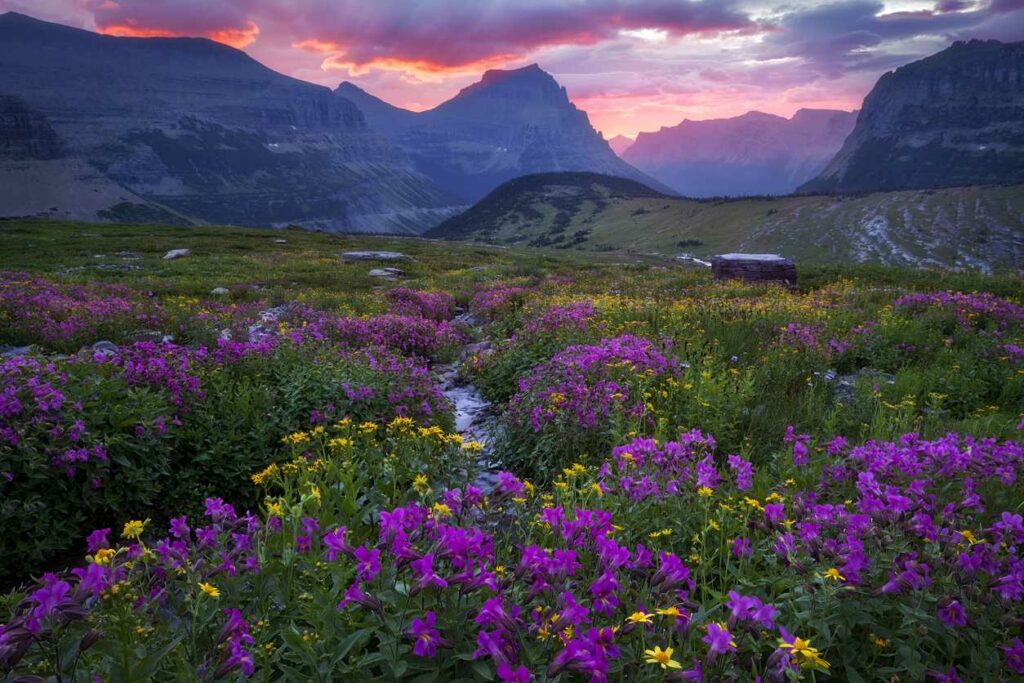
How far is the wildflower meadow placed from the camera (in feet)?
8.26

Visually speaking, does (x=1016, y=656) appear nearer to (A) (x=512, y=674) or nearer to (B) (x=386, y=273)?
(A) (x=512, y=674)

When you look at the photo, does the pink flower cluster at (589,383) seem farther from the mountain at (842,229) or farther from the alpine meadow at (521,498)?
the mountain at (842,229)

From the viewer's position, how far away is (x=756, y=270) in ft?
84.1

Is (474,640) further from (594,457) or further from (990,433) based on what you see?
(990,433)

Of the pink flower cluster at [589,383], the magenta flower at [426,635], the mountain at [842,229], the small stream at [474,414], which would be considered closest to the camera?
the magenta flower at [426,635]

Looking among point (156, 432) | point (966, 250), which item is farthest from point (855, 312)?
point (966, 250)

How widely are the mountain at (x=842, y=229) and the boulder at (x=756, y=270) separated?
8014cm

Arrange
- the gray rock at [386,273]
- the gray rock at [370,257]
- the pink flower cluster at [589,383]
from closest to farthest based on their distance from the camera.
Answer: the pink flower cluster at [589,383], the gray rock at [386,273], the gray rock at [370,257]

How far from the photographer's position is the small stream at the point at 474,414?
7.39 meters

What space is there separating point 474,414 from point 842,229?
146474mm

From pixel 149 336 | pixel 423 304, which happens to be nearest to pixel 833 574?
pixel 149 336

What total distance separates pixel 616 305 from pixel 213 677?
1219 centimetres

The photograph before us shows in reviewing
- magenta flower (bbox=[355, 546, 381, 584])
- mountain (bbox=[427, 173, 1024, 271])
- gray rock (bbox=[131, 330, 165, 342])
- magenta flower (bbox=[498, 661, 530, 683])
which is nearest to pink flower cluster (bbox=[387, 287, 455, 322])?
gray rock (bbox=[131, 330, 165, 342])

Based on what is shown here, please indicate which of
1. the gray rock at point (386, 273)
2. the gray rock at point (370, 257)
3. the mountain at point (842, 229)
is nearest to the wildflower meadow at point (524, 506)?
the gray rock at point (386, 273)
